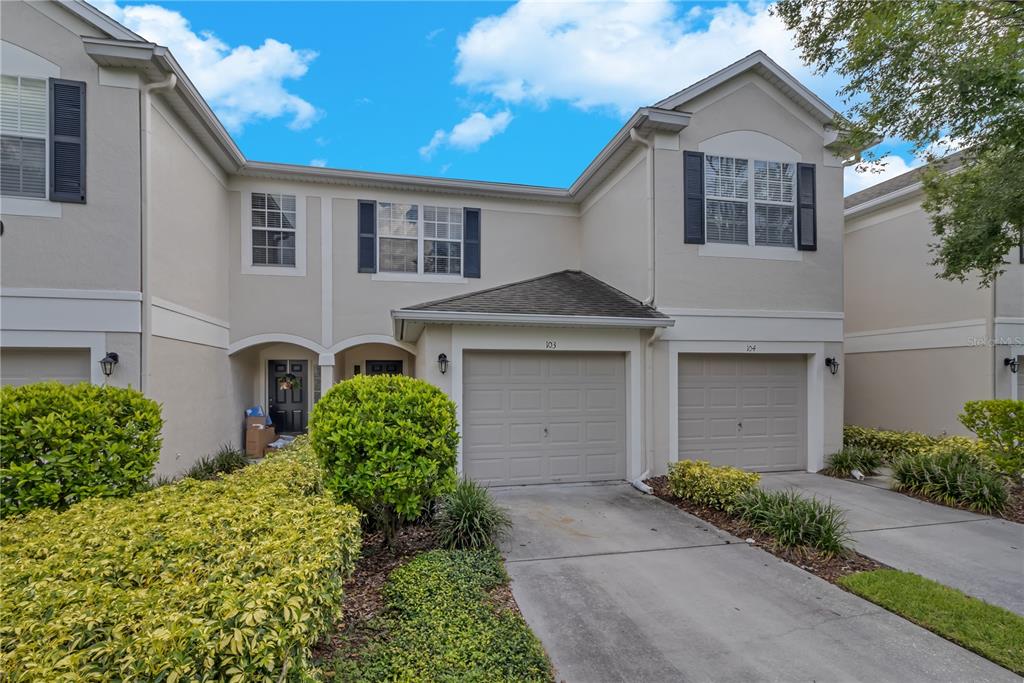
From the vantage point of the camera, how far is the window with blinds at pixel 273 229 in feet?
34.0

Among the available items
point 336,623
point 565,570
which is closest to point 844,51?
point 565,570

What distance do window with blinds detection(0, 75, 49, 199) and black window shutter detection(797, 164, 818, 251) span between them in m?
12.2

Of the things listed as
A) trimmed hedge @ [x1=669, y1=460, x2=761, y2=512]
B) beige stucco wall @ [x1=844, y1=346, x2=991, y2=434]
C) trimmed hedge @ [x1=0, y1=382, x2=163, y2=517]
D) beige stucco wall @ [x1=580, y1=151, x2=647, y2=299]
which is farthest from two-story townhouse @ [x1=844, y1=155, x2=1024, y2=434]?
trimmed hedge @ [x1=0, y1=382, x2=163, y2=517]

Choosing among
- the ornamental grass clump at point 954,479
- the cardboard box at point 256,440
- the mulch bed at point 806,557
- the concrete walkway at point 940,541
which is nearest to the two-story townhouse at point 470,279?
the cardboard box at point 256,440

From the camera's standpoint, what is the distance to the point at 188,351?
835 centimetres

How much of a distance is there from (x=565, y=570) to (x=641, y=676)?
166cm

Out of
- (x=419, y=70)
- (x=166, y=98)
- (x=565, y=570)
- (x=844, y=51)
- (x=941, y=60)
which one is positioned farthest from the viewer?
(x=419, y=70)

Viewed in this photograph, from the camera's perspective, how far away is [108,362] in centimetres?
680

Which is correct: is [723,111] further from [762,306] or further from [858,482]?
[858,482]

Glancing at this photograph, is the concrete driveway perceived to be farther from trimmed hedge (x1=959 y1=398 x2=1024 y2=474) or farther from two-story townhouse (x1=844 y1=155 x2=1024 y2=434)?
two-story townhouse (x1=844 y1=155 x2=1024 y2=434)

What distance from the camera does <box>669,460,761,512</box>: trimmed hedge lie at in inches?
261

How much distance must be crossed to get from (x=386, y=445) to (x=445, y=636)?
75.7 inches

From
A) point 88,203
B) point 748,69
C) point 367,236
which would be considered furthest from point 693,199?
point 88,203

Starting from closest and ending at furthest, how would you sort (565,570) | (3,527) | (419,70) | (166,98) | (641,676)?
(641,676) < (3,527) < (565,570) < (166,98) < (419,70)
